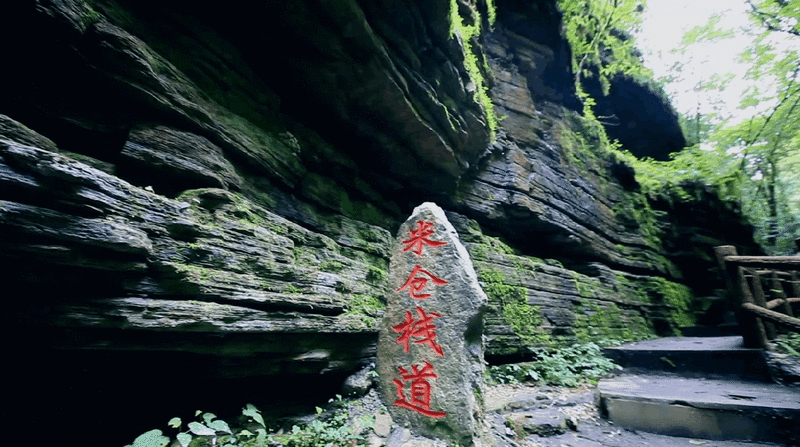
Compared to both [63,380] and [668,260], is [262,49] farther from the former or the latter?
[668,260]

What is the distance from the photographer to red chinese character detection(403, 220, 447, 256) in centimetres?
374

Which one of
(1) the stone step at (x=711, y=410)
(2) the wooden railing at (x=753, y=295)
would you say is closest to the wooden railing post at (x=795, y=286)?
(2) the wooden railing at (x=753, y=295)

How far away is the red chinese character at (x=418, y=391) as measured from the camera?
10.8 ft

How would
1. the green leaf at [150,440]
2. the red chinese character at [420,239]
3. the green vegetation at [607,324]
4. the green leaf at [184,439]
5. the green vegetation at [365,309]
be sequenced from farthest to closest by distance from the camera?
the green vegetation at [607,324]
the green vegetation at [365,309]
the red chinese character at [420,239]
the green leaf at [184,439]
the green leaf at [150,440]

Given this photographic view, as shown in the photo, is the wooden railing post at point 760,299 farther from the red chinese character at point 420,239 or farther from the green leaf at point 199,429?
the green leaf at point 199,429

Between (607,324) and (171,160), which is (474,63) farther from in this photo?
(607,324)

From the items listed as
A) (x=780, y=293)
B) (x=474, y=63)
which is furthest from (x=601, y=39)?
(x=780, y=293)

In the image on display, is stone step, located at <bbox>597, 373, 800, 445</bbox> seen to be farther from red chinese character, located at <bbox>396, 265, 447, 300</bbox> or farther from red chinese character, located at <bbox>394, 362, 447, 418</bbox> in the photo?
red chinese character, located at <bbox>396, 265, 447, 300</bbox>

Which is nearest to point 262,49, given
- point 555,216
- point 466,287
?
point 466,287

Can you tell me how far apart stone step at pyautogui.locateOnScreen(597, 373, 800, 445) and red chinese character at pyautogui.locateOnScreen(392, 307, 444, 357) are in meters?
2.66

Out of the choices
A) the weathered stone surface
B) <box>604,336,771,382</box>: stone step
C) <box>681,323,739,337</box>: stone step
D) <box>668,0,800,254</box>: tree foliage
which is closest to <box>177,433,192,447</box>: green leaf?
the weathered stone surface

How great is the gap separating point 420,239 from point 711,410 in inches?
148

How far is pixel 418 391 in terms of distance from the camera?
3398 mm

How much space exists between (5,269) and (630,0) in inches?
565
